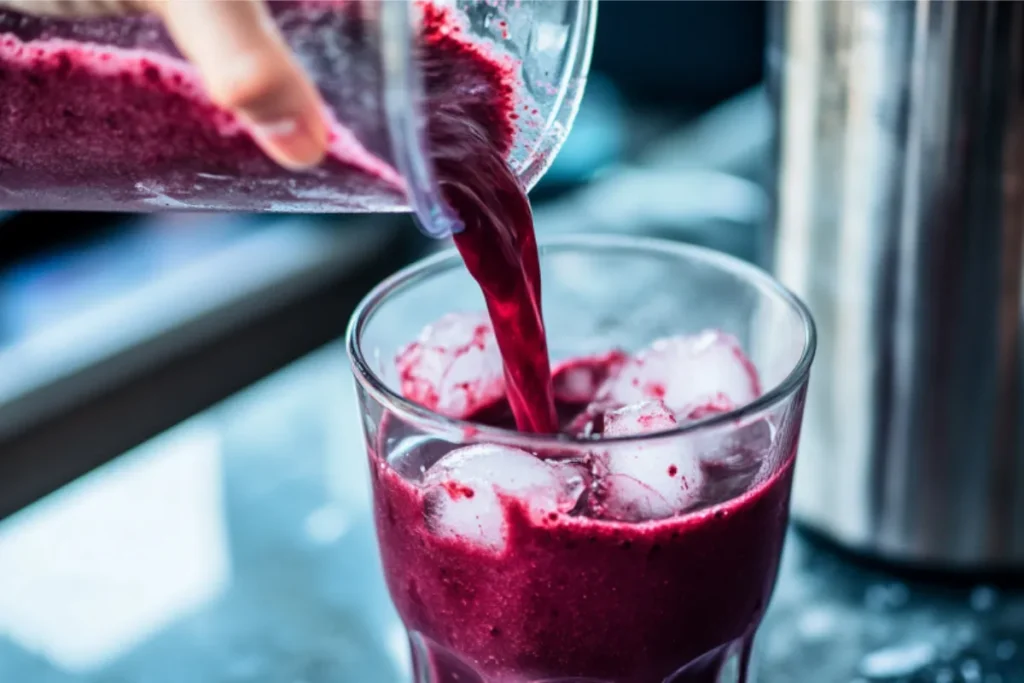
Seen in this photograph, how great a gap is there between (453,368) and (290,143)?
309 millimetres

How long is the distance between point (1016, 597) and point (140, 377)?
1380 millimetres

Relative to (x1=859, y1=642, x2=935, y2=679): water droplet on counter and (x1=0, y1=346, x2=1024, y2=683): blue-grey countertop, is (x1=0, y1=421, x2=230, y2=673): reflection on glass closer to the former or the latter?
(x1=0, y1=346, x2=1024, y2=683): blue-grey countertop

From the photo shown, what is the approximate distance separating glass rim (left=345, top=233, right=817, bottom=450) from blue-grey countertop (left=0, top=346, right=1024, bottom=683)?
298mm

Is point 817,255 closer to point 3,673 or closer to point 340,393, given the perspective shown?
point 340,393

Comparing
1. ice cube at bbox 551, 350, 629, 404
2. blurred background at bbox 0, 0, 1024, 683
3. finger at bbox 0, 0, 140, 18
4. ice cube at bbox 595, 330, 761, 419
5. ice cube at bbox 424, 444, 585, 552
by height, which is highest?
finger at bbox 0, 0, 140, 18

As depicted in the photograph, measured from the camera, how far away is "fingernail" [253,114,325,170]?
64cm

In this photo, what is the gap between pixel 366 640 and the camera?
111cm

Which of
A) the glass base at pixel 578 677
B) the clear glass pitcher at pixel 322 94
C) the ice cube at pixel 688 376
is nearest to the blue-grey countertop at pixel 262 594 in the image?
the glass base at pixel 578 677

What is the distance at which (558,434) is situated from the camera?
77cm

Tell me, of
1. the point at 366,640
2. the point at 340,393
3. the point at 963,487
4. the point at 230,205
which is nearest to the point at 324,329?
the point at 340,393

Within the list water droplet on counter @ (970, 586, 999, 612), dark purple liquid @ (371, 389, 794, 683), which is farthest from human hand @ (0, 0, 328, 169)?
water droplet on counter @ (970, 586, 999, 612)

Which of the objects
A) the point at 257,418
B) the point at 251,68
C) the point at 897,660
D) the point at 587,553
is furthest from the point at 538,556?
the point at 257,418

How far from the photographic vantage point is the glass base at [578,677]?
0.82 metres

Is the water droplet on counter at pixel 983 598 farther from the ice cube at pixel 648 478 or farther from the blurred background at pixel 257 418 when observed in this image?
the ice cube at pixel 648 478
